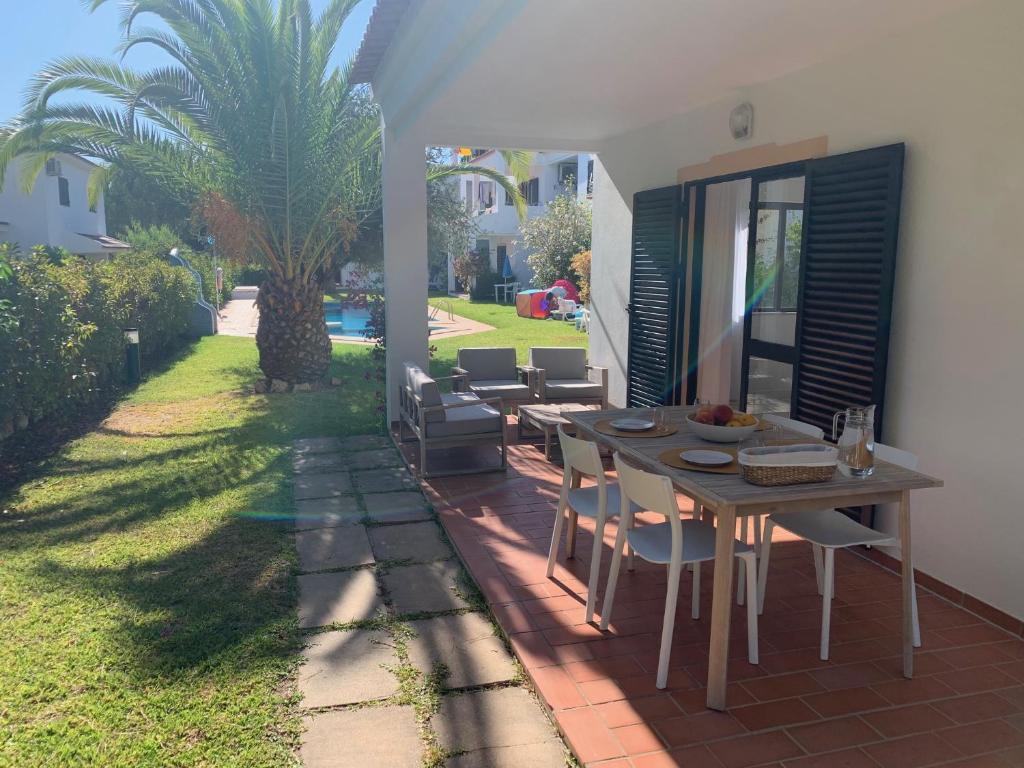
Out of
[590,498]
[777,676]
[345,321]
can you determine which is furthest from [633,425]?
[345,321]

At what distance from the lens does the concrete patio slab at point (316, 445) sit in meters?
7.58

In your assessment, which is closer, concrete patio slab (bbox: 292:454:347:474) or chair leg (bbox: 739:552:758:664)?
chair leg (bbox: 739:552:758:664)

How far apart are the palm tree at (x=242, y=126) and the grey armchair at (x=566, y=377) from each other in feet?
11.5

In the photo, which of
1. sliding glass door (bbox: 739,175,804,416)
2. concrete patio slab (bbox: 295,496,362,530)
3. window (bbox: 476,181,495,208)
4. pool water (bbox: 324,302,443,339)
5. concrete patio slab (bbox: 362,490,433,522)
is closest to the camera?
concrete patio slab (bbox: 295,496,362,530)

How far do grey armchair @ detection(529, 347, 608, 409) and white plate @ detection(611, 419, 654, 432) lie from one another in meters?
3.44

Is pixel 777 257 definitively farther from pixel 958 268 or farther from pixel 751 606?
pixel 751 606

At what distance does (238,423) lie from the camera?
880cm

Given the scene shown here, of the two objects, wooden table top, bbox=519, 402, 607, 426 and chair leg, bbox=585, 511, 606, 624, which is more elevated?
wooden table top, bbox=519, 402, 607, 426

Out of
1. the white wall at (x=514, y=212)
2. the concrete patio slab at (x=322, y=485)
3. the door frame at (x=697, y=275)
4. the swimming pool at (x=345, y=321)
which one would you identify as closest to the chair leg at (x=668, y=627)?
the door frame at (x=697, y=275)

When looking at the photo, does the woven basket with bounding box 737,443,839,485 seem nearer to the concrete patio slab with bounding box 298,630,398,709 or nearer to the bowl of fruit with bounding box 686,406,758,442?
the bowl of fruit with bounding box 686,406,758,442

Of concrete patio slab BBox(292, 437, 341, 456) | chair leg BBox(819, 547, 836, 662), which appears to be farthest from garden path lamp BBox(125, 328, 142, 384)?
chair leg BBox(819, 547, 836, 662)

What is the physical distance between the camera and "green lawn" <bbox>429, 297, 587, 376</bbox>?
13.9 metres

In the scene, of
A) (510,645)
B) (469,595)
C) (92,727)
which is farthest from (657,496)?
(92,727)

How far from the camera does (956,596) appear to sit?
4.29m
